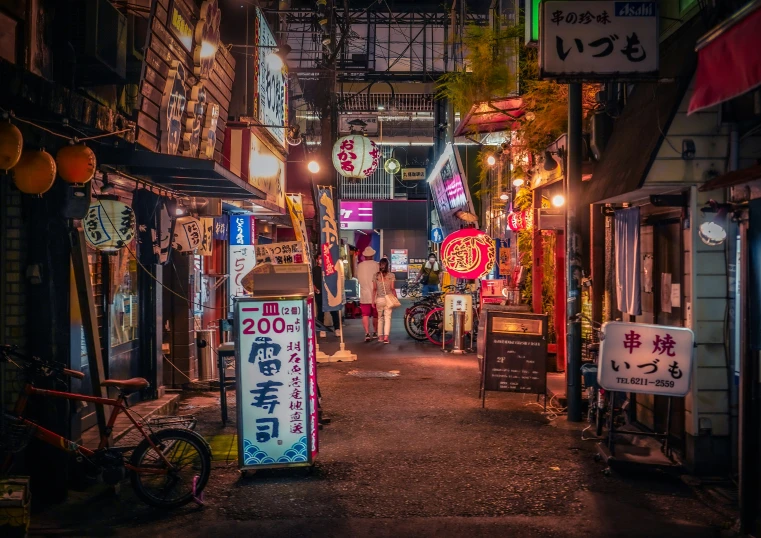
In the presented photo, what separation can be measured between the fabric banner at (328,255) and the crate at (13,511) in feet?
37.5

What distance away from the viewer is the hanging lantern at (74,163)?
7.11 metres

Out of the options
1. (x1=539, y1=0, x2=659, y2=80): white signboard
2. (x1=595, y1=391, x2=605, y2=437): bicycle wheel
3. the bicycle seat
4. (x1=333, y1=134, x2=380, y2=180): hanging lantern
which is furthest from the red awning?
(x1=333, y1=134, x2=380, y2=180): hanging lantern

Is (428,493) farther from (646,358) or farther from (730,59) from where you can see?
(730,59)

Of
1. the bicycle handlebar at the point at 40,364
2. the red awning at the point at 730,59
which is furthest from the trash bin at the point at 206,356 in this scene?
the red awning at the point at 730,59

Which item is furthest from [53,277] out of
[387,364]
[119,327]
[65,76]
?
[387,364]

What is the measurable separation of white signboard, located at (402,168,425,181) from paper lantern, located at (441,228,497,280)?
23.0 meters

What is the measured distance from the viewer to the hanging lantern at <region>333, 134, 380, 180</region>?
754 inches

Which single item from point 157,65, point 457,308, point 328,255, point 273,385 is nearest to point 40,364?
point 273,385

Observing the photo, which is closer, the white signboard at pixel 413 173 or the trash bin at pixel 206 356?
the trash bin at pixel 206 356

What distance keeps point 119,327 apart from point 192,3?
17.7 feet

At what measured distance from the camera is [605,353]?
819 centimetres

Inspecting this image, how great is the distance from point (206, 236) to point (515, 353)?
629cm

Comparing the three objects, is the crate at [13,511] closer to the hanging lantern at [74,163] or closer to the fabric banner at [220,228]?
the hanging lantern at [74,163]

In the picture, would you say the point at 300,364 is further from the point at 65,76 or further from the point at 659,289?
the point at 659,289
